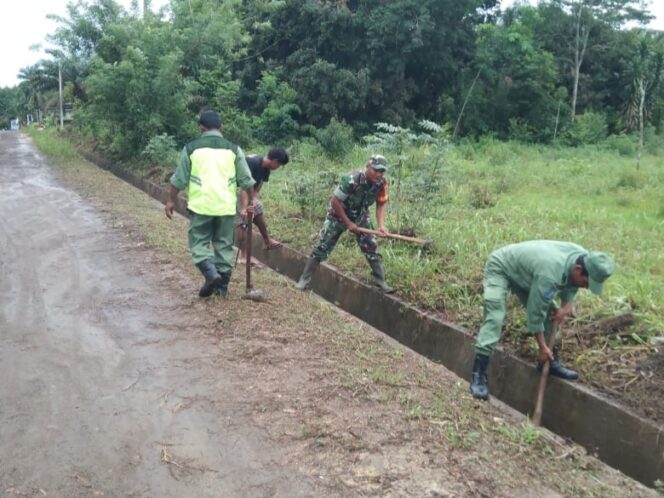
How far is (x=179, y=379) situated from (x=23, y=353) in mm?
1319

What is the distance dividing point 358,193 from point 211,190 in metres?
1.61

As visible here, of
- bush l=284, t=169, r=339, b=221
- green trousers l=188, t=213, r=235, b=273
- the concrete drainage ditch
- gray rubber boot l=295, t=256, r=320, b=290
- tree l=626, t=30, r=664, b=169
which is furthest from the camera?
tree l=626, t=30, r=664, b=169

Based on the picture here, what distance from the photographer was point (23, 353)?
479 centimetres

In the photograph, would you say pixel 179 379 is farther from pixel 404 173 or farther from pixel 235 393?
pixel 404 173

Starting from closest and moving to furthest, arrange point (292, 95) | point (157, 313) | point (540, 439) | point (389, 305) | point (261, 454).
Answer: point (261, 454)
point (540, 439)
point (157, 313)
point (389, 305)
point (292, 95)

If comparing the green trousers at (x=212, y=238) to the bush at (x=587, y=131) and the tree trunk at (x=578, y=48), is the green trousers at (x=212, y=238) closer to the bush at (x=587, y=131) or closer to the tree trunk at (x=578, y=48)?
the bush at (x=587, y=131)

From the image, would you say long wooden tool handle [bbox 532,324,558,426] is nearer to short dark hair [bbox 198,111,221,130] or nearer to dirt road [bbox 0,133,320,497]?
dirt road [bbox 0,133,320,497]

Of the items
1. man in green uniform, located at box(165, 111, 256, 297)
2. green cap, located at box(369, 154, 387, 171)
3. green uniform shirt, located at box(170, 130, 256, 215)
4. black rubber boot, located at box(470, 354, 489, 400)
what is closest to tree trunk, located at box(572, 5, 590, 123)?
green cap, located at box(369, 154, 387, 171)

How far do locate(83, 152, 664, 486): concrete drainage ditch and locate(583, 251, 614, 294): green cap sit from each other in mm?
895

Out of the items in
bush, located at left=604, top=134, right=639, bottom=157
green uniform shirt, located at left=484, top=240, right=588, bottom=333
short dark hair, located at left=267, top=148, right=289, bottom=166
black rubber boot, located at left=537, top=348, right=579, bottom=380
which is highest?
bush, located at left=604, top=134, right=639, bottom=157

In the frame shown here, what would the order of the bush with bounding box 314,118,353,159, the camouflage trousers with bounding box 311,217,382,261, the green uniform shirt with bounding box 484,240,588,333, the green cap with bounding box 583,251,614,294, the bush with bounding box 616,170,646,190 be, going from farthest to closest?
the bush with bounding box 314,118,353,159, the bush with bounding box 616,170,646,190, the camouflage trousers with bounding box 311,217,382,261, the green uniform shirt with bounding box 484,240,588,333, the green cap with bounding box 583,251,614,294

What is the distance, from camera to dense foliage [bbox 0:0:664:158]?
57.2ft

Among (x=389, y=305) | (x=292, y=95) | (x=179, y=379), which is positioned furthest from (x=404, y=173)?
(x=292, y=95)

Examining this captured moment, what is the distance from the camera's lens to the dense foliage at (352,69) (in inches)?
687
